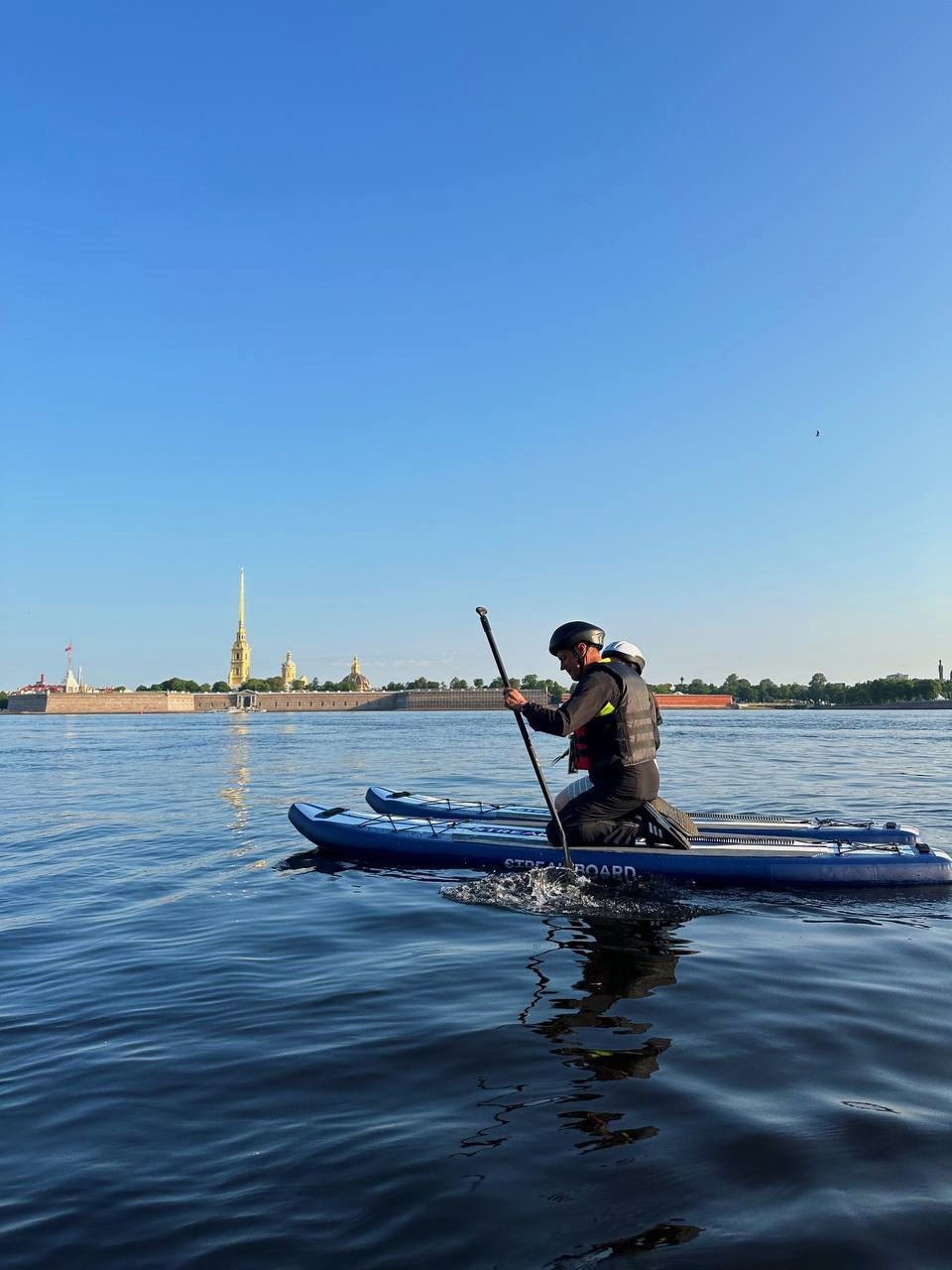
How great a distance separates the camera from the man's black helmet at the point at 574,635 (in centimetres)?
884

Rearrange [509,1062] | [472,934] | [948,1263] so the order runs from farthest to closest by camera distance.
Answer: [472,934], [509,1062], [948,1263]

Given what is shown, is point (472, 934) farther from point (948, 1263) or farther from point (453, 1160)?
point (948, 1263)

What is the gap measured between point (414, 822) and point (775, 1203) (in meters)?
8.46

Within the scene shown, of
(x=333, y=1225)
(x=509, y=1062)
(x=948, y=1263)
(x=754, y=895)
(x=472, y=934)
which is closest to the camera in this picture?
(x=948, y=1263)

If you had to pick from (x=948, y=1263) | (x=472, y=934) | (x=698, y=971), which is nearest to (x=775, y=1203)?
(x=948, y=1263)

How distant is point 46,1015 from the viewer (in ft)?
18.7

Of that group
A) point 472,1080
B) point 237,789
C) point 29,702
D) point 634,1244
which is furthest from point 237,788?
point 29,702

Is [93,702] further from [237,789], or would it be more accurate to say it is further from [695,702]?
[237,789]

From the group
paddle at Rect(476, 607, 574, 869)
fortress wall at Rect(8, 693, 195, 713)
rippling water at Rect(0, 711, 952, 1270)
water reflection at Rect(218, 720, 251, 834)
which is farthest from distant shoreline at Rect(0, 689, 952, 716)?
rippling water at Rect(0, 711, 952, 1270)

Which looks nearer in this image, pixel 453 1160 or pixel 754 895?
pixel 453 1160

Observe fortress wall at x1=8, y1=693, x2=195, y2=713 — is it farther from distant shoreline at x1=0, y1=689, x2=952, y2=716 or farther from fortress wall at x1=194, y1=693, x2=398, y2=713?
fortress wall at x1=194, y1=693, x2=398, y2=713

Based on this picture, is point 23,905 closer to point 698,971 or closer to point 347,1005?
point 347,1005

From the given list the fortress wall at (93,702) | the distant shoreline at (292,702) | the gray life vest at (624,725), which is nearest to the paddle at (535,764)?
the gray life vest at (624,725)

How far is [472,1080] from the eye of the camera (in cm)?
443
